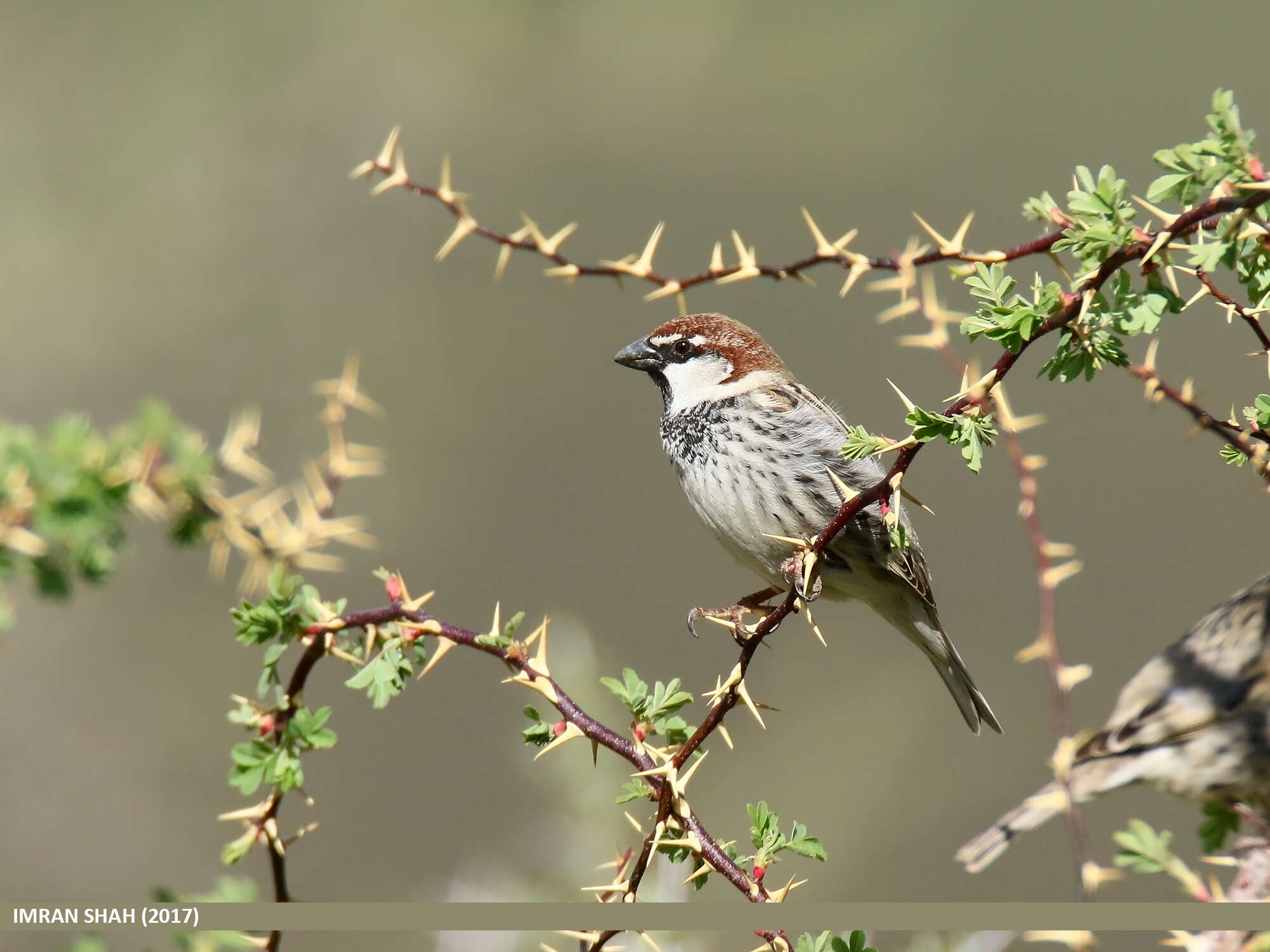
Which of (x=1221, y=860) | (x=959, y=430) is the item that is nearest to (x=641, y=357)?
(x=959, y=430)

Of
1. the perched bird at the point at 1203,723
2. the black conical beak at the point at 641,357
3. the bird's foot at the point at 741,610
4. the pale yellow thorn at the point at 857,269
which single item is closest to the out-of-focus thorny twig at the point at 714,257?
the pale yellow thorn at the point at 857,269

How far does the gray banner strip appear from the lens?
42.4 inches

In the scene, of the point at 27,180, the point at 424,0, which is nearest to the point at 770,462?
the point at 27,180

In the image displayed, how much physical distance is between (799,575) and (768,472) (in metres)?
0.65

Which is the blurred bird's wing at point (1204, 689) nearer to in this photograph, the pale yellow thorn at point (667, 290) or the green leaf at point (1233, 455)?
the green leaf at point (1233, 455)

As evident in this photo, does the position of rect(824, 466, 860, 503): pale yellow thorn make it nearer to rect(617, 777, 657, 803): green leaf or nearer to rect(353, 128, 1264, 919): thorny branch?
rect(353, 128, 1264, 919): thorny branch

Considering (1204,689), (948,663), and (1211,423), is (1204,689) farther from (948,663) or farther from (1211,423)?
(948,663)

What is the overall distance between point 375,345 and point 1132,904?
5041 mm

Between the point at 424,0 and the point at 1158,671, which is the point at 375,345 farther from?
the point at 1158,671

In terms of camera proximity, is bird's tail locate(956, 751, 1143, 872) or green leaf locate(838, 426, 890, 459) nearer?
green leaf locate(838, 426, 890, 459)

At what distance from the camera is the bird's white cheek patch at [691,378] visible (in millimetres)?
2697

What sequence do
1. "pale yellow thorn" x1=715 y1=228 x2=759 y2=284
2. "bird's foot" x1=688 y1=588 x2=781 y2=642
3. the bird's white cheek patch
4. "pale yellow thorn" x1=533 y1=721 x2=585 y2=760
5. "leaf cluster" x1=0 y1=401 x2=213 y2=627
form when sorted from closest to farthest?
"leaf cluster" x1=0 y1=401 x2=213 y2=627
"pale yellow thorn" x1=533 y1=721 x2=585 y2=760
"pale yellow thorn" x1=715 y1=228 x2=759 y2=284
"bird's foot" x1=688 y1=588 x2=781 y2=642
the bird's white cheek patch

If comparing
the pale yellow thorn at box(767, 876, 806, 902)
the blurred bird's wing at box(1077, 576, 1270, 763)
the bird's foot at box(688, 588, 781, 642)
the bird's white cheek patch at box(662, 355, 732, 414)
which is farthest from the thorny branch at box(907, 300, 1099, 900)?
the bird's white cheek patch at box(662, 355, 732, 414)

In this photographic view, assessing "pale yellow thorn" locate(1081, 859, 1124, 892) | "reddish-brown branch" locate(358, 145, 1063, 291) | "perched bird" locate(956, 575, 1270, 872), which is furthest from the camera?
"perched bird" locate(956, 575, 1270, 872)
